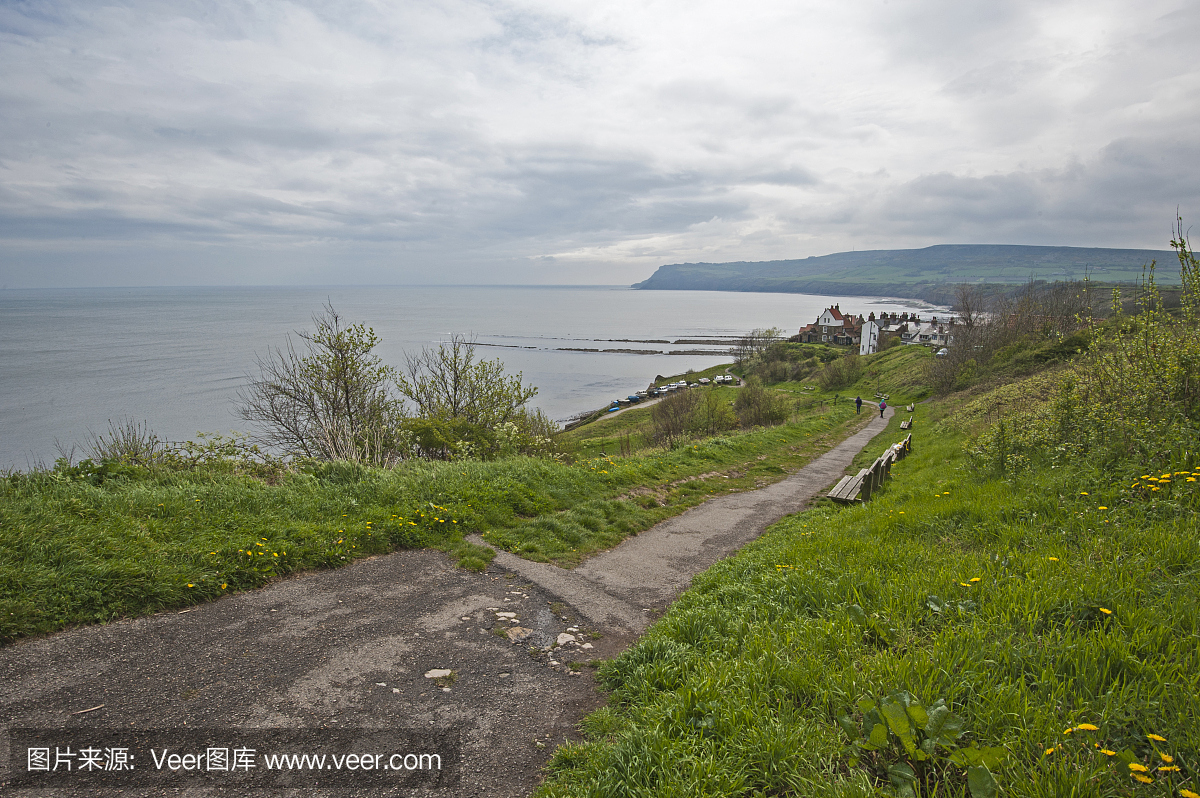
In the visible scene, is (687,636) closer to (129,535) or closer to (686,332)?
(129,535)

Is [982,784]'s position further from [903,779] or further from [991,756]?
[903,779]

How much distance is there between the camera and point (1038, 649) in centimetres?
348

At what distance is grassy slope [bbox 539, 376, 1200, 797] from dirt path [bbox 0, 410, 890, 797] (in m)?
0.57

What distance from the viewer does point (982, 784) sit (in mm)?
2504

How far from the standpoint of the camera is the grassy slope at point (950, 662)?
282 cm

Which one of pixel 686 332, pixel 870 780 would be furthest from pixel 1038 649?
pixel 686 332

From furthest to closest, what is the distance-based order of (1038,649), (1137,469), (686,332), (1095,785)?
(686,332)
(1137,469)
(1038,649)
(1095,785)

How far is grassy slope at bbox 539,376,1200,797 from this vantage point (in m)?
2.82

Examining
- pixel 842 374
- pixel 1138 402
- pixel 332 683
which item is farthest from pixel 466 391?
pixel 842 374

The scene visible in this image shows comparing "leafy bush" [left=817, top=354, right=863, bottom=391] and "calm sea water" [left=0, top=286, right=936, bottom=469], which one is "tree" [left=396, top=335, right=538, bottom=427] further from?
"leafy bush" [left=817, top=354, right=863, bottom=391]

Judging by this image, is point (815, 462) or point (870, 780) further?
point (815, 462)

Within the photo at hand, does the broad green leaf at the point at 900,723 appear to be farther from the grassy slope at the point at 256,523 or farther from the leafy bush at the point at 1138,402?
the leafy bush at the point at 1138,402

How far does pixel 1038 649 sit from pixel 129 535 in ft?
27.2

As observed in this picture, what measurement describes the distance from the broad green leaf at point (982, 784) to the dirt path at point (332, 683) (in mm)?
2407
